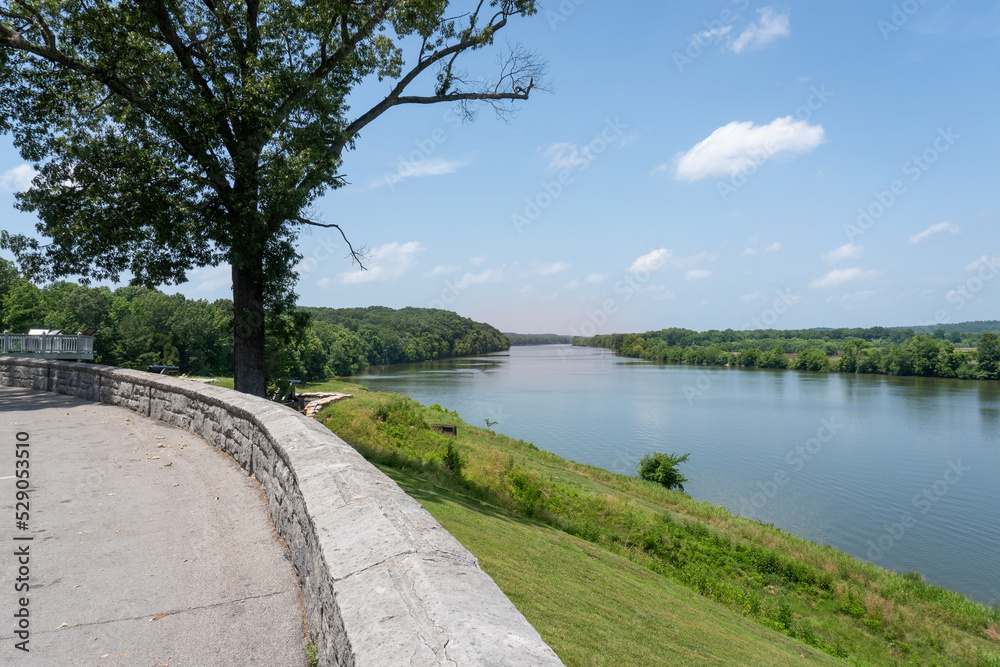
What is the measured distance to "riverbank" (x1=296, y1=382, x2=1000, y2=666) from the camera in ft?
21.2

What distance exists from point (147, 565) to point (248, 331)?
29.2 ft

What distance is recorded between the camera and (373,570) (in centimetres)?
254

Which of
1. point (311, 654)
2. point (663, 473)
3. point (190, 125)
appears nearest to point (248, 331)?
point (190, 125)

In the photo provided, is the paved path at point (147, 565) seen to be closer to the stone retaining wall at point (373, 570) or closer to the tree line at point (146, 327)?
the stone retaining wall at point (373, 570)

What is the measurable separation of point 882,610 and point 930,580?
5452 mm

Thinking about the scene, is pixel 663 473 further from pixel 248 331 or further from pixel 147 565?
pixel 147 565

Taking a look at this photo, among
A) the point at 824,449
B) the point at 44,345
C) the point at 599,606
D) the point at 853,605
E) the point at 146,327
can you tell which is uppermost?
the point at 146,327

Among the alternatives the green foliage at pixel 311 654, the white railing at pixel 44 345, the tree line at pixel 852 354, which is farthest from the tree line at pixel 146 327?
the tree line at pixel 852 354

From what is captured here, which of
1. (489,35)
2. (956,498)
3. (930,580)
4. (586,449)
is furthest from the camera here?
(586,449)

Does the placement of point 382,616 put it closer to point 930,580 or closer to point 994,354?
point 930,580

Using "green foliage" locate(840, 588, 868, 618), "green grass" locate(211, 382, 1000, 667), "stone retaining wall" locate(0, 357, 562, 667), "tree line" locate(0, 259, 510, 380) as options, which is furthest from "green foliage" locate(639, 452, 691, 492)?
"stone retaining wall" locate(0, 357, 562, 667)

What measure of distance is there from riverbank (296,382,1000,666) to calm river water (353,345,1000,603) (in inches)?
192

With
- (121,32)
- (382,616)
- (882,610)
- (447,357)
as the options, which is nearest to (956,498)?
(882,610)

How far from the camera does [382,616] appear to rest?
84.8 inches
